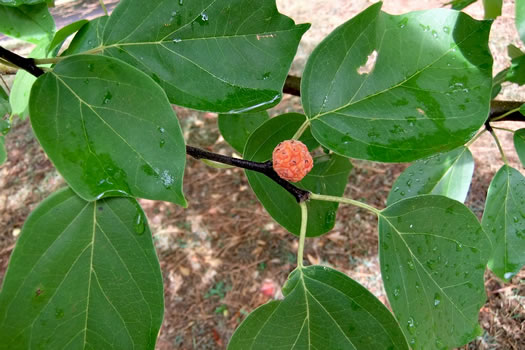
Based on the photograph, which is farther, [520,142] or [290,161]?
[520,142]

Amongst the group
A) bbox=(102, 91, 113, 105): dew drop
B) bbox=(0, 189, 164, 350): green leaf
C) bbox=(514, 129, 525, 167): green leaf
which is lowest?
bbox=(514, 129, 525, 167): green leaf

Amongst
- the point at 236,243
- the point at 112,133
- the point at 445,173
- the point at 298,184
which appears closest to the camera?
the point at 112,133

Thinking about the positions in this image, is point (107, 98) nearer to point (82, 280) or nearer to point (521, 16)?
point (82, 280)

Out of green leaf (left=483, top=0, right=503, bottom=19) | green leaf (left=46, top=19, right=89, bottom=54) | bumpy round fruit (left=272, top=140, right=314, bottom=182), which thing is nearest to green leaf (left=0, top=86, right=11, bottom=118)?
green leaf (left=46, top=19, right=89, bottom=54)

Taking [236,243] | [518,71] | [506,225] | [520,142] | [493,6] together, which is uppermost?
[493,6]

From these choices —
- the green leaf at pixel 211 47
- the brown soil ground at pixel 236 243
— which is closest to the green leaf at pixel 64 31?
the green leaf at pixel 211 47

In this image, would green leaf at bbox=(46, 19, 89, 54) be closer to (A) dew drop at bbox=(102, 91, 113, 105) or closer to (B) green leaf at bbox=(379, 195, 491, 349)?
(A) dew drop at bbox=(102, 91, 113, 105)

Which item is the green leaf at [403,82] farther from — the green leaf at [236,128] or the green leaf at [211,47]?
the green leaf at [236,128]

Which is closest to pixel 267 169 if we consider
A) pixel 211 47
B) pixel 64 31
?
pixel 211 47
